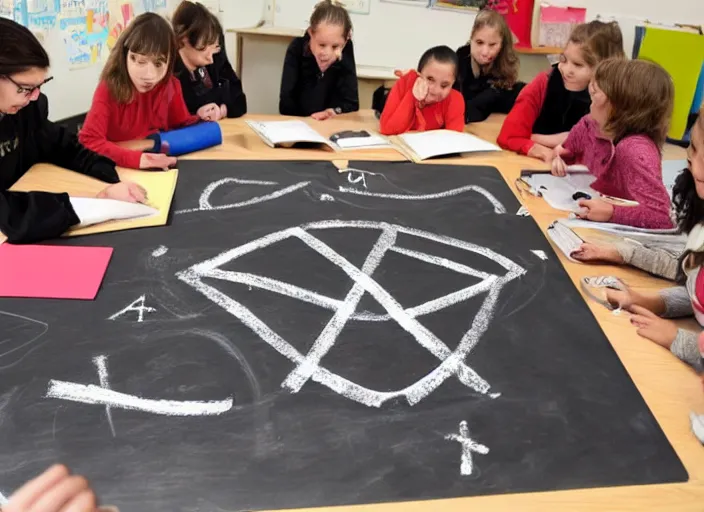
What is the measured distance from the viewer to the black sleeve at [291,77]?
2.81m

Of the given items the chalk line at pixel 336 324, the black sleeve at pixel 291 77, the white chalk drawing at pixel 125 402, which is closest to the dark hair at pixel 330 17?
the black sleeve at pixel 291 77

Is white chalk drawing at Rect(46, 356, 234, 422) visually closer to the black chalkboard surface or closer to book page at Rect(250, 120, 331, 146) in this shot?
the black chalkboard surface

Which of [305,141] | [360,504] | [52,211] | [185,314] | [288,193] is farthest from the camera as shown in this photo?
[305,141]

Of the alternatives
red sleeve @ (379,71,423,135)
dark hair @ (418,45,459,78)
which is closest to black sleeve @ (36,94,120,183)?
red sleeve @ (379,71,423,135)

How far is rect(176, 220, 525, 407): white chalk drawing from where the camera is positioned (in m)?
1.04

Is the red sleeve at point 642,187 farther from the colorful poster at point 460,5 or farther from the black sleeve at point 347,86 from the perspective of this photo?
the colorful poster at point 460,5

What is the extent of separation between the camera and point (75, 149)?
1771mm

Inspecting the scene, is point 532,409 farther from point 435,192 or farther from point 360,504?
point 435,192

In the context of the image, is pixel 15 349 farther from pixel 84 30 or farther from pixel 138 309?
pixel 84 30

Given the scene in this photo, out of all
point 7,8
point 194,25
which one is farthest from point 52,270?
point 7,8

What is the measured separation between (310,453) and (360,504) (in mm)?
110

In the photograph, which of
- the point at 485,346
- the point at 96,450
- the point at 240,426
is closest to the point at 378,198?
the point at 485,346

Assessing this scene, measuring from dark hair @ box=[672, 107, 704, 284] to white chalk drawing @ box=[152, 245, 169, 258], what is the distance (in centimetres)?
117

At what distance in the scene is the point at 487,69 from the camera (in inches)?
114
